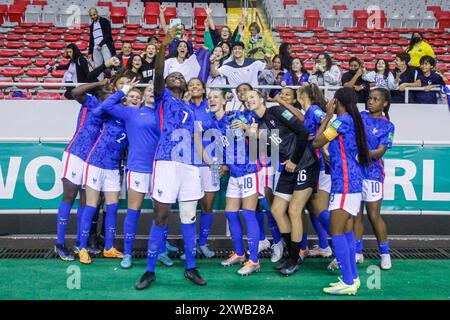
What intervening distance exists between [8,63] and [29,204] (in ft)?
33.8

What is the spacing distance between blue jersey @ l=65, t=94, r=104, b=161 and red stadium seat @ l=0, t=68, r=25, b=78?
910 cm

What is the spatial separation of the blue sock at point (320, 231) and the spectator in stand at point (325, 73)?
3265 millimetres

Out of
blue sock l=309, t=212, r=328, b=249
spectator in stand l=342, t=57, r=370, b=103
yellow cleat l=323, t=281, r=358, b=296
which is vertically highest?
spectator in stand l=342, t=57, r=370, b=103

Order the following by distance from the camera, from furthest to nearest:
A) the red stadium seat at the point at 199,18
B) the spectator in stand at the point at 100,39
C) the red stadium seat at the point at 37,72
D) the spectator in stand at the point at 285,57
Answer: the red stadium seat at the point at 199,18, the red stadium seat at the point at 37,72, the spectator in stand at the point at 100,39, the spectator in stand at the point at 285,57

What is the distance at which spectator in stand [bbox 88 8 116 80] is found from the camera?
9758mm

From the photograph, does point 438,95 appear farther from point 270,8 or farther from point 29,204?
point 270,8

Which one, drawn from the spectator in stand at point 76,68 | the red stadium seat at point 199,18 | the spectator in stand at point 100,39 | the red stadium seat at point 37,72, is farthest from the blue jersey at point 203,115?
the red stadium seat at point 199,18

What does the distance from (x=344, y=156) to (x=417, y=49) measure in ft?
21.3

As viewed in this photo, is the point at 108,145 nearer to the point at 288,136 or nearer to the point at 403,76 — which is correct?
Result: the point at 288,136

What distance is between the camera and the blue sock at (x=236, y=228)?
580 centimetres

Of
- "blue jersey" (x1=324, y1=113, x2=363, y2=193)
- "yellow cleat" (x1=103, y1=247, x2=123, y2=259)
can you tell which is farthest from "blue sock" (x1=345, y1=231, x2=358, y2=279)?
"yellow cleat" (x1=103, y1=247, x2=123, y2=259)

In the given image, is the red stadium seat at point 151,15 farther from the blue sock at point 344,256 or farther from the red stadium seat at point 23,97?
the blue sock at point 344,256

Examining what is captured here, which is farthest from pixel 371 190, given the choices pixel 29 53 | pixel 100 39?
pixel 29 53

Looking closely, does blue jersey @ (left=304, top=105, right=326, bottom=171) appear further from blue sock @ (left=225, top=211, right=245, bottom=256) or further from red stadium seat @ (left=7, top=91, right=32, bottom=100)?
red stadium seat @ (left=7, top=91, right=32, bottom=100)
